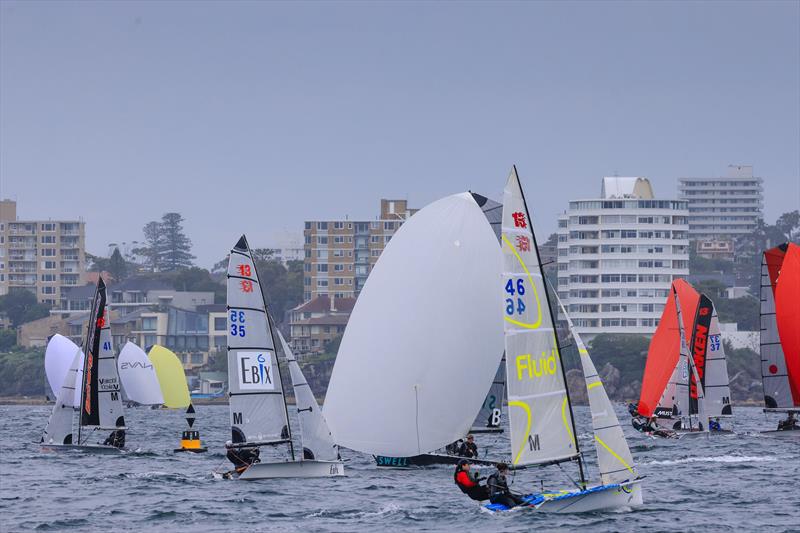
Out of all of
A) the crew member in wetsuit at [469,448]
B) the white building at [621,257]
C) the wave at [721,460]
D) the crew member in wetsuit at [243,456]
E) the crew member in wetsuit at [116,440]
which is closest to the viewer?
the crew member in wetsuit at [243,456]

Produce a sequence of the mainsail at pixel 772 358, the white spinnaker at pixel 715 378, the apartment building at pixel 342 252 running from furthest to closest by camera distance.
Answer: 1. the apartment building at pixel 342 252
2. the white spinnaker at pixel 715 378
3. the mainsail at pixel 772 358

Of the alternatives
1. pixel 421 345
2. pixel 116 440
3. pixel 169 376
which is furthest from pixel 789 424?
pixel 169 376

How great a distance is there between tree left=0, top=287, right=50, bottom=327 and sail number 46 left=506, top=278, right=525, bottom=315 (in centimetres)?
15771

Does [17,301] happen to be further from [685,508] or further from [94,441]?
[685,508]

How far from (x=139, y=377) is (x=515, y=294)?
66.0 meters

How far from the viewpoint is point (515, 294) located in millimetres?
27562

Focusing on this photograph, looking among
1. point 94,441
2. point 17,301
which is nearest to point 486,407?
point 94,441

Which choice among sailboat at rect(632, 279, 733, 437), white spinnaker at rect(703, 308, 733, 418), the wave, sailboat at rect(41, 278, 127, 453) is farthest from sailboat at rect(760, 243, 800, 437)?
sailboat at rect(41, 278, 127, 453)

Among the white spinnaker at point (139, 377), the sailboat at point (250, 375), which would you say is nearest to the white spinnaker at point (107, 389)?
the sailboat at point (250, 375)

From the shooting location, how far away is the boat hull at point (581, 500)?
2789 cm

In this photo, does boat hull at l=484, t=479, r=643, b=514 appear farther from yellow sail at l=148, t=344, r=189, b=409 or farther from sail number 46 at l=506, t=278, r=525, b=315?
yellow sail at l=148, t=344, r=189, b=409

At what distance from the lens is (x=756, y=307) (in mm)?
155250

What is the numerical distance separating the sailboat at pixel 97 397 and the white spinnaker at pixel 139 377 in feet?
137

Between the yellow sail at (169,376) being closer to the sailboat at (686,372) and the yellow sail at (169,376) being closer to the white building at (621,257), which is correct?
the sailboat at (686,372)
